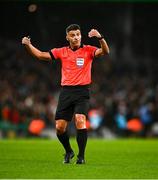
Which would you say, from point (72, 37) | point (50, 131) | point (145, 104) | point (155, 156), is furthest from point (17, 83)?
point (72, 37)

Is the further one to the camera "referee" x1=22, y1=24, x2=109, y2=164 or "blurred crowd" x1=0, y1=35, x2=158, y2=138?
"blurred crowd" x1=0, y1=35, x2=158, y2=138

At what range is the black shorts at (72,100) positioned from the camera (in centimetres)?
1337

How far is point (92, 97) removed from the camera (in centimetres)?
2947

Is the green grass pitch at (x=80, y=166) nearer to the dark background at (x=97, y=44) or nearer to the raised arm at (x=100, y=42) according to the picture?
the raised arm at (x=100, y=42)

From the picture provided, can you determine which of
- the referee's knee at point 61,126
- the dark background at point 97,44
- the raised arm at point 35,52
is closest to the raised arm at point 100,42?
the raised arm at point 35,52

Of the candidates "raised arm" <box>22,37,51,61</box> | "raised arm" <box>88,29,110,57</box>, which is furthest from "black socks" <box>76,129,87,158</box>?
"raised arm" <box>22,37,51,61</box>

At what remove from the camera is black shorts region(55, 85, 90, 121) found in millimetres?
13367

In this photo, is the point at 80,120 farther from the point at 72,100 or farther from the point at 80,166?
the point at 80,166

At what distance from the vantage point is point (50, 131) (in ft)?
89.8

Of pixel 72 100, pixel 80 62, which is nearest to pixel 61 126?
pixel 72 100

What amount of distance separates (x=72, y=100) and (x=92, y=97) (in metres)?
16.1

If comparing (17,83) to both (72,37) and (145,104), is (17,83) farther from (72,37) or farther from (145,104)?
(72,37)

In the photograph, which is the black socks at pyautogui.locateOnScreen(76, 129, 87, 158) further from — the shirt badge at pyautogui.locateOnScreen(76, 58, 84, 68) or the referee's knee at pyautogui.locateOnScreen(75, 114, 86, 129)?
the shirt badge at pyautogui.locateOnScreen(76, 58, 84, 68)

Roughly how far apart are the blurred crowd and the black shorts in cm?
1288
